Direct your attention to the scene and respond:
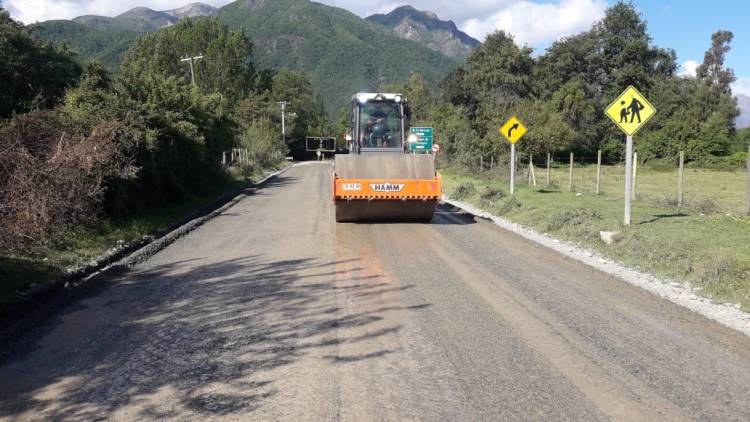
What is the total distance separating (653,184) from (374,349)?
Answer: 32969 mm

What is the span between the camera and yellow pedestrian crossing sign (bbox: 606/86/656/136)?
13.2 m

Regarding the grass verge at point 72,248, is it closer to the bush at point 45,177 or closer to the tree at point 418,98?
the bush at point 45,177

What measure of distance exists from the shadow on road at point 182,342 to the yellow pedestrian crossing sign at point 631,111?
7802 mm

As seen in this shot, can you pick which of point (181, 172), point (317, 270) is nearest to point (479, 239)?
point (317, 270)

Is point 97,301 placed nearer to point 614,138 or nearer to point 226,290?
point 226,290

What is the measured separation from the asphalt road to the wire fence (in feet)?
32.8

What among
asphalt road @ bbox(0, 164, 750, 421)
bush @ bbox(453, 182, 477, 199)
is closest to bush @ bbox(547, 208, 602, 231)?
asphalt road @ bbox(0, 164, 750, 421)

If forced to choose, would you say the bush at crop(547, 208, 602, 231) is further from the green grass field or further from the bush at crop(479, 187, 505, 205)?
the bush at crop(479, 187, 505, 205)

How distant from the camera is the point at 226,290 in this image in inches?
309

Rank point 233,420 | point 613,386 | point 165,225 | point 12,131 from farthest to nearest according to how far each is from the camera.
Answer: point 165,225, point 12,131, point 613,386, point 233,420

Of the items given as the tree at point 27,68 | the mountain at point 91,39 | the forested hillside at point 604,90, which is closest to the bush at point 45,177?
the tree at point 27,68

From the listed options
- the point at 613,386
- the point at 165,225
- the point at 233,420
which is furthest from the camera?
the point at 165,225

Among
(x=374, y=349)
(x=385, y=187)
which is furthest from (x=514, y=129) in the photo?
(x=374, y=349)

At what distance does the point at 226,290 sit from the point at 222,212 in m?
10.7
